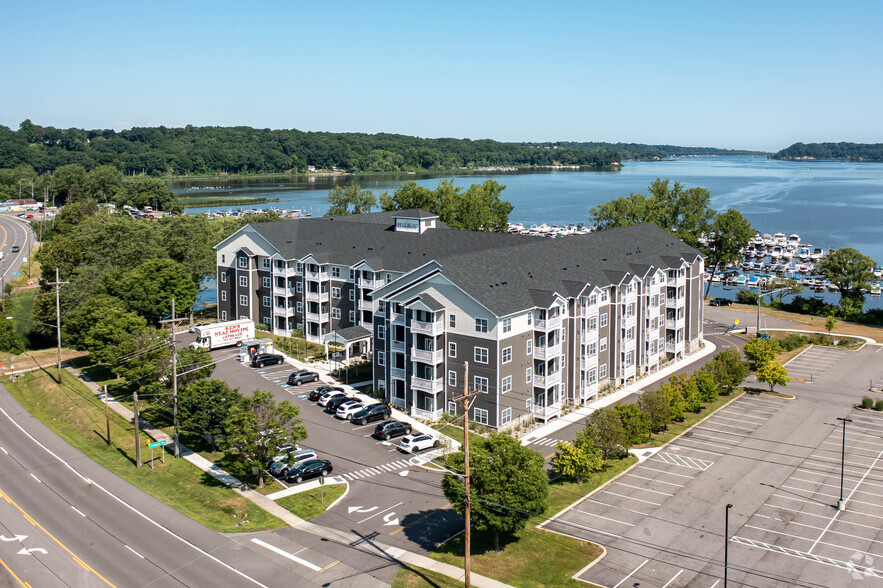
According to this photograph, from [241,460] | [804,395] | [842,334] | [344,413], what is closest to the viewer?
[241,460]

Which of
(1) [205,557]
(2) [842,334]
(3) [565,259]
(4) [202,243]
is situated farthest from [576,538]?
(4) [202,243]

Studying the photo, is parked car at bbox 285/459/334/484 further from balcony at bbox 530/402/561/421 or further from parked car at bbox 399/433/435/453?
balcony at bbox 530/402/561/421

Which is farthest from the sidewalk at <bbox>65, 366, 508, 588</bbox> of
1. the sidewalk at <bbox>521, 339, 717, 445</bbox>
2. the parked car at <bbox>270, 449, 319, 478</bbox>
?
the sidewalk at <bbox>521, 339, 717, 445</bbox>

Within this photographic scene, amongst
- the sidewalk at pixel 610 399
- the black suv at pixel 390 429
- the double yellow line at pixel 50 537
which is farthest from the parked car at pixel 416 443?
the double yellow line at pixel 50 537

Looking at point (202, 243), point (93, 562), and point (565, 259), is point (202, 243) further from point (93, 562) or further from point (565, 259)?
point (93, 562)

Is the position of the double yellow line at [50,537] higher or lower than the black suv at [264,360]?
lower

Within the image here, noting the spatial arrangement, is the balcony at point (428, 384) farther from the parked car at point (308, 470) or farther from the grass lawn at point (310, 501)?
the grass lawn at point (310, 501)
